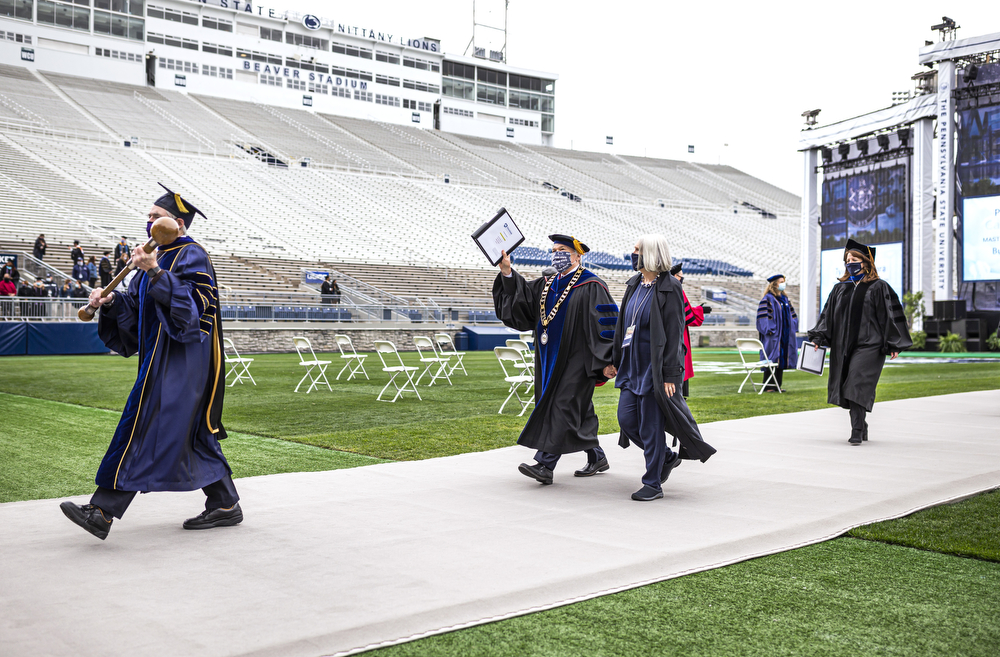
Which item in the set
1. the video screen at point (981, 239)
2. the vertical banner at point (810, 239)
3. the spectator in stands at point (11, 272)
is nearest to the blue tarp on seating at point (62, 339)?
the spectator in stands at point (11, 272)

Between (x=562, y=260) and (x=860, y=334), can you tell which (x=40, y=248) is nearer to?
(x=562, y=260)

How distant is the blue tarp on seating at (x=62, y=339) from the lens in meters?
23.0

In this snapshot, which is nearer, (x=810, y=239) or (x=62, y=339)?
(x=62, y=339)

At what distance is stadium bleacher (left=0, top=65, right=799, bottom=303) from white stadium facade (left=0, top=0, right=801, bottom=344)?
173 mm

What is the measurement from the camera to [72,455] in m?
7.51

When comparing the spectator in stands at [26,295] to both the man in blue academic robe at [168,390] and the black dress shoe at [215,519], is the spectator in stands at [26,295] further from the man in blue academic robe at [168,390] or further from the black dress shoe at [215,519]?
the black dress shoe at [215,519]

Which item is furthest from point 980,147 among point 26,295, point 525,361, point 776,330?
point 26,295

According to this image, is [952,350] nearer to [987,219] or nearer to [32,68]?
[987,219]

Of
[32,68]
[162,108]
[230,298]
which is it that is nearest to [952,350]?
[230,298]

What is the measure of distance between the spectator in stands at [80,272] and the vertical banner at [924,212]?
2744 centimetres

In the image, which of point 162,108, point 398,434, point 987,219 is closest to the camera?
point 398,434

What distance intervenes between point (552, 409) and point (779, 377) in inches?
387

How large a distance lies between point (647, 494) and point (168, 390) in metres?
3.15

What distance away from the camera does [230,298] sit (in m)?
27.0
